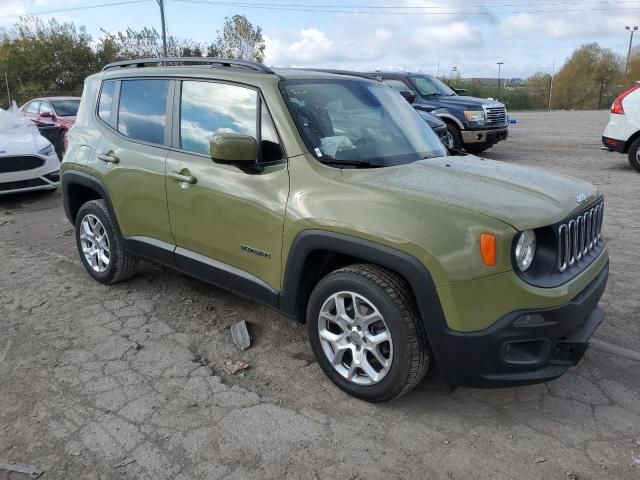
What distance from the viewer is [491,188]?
9.62 ft

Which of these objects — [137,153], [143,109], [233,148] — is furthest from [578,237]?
[143,109]

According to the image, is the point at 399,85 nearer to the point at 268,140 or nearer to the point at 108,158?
the point at 108,158

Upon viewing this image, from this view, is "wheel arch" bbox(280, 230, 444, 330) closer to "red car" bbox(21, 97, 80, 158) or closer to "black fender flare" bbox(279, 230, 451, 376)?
"black fender flare" bbox(279, 230, 451, 376)

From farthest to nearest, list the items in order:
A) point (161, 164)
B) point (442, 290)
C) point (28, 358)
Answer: point (161, 164), point (28, 358), point (442, 290)

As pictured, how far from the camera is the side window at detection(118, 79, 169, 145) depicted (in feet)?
13.2

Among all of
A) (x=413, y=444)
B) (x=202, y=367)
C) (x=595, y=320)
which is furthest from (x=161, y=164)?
(x=595, y=320)

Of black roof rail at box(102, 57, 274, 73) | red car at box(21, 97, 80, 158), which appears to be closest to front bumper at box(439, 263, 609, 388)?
black roof rail at box(102, 57, 274, 73)

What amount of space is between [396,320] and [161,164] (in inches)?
83.4

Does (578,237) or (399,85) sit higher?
(399,85)

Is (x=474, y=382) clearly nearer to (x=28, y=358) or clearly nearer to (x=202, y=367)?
(x=202, y=367)

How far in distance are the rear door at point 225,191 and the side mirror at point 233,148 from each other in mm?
156

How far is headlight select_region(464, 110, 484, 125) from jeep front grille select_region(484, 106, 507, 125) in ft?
0.56

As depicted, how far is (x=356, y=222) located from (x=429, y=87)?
10.6 metres

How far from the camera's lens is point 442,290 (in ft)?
8.50
